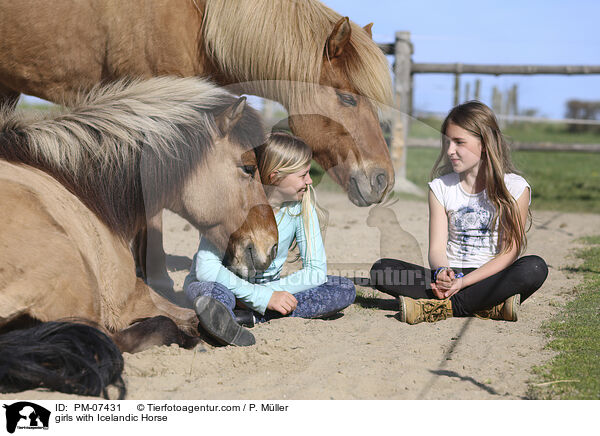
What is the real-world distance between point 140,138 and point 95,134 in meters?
0.22

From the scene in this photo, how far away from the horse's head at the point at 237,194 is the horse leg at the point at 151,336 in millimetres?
464

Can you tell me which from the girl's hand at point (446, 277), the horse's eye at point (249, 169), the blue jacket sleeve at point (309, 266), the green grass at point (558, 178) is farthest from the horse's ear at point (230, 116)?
the green grass at point (558, 178)

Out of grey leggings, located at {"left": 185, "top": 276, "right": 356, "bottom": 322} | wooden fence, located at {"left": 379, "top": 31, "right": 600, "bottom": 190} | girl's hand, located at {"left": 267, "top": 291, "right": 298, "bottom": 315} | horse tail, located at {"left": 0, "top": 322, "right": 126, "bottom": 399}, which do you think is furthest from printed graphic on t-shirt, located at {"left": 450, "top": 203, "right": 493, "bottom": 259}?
wooden fence, located at {"left": 379, "top": 31, "right": 600, "bottom": 190}

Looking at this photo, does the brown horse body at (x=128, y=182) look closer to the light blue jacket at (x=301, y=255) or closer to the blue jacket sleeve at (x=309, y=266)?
the light blue jacket at (x=301, y=255)

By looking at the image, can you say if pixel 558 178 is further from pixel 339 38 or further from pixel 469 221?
pixel 339 38

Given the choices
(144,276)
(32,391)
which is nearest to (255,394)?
(32,391)

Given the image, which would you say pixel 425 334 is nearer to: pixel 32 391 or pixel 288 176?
pixel 288 176

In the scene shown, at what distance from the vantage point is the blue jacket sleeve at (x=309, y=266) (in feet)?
11.6

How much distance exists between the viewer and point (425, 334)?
3184 mm

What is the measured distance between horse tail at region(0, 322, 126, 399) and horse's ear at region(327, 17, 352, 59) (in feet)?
7.60

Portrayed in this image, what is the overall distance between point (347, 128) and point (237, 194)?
1.06m

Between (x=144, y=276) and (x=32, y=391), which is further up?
(x=32, y=391)

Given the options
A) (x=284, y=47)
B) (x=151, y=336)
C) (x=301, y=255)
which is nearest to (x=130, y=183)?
(x=151, y=336)
